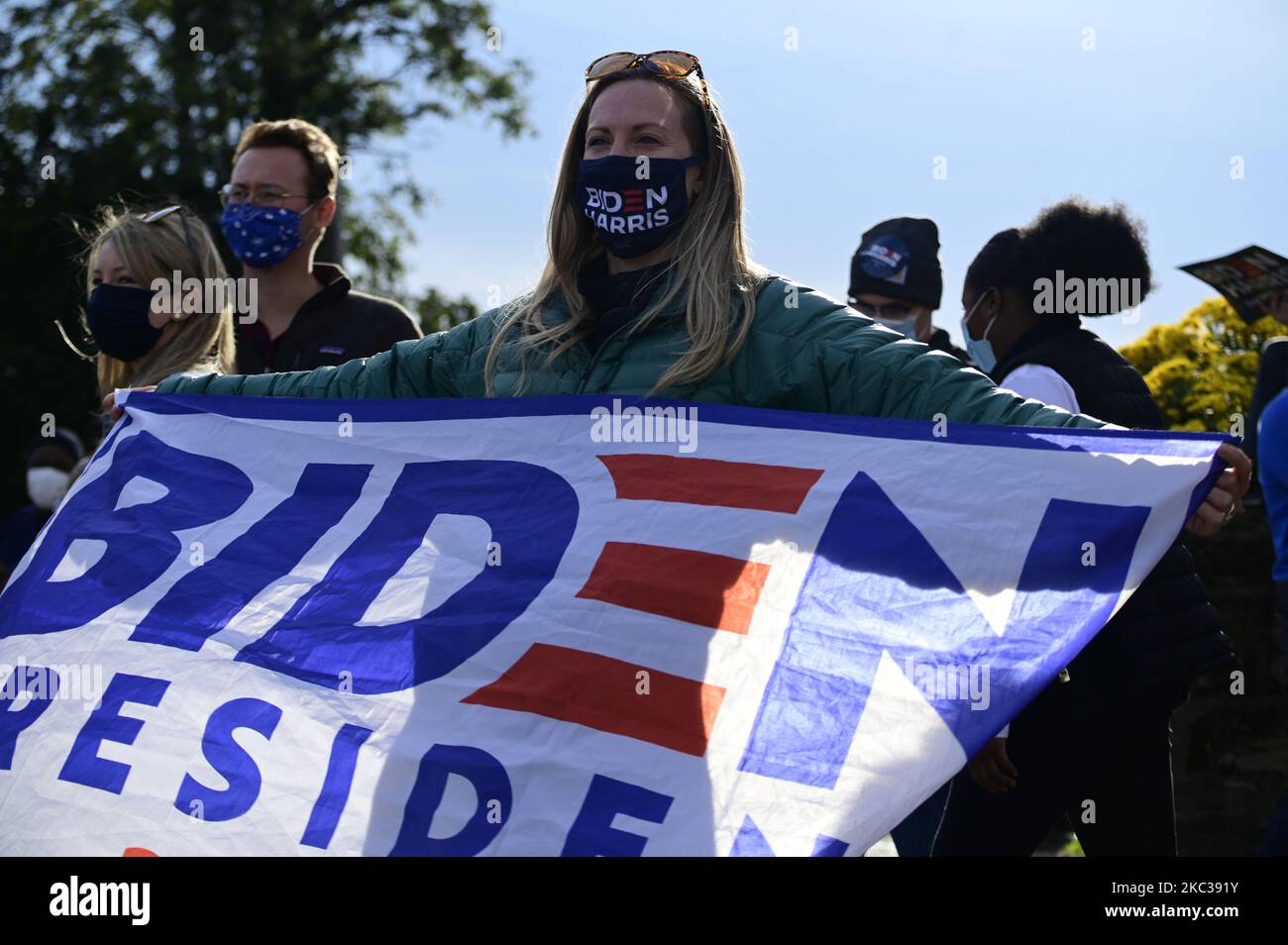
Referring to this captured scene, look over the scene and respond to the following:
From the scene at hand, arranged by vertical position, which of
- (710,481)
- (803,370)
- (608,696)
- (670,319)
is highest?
(670,319)

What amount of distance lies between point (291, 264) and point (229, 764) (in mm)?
2340

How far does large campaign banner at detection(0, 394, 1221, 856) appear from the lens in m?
2.63

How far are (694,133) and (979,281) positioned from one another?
40.2 inches

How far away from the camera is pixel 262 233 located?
476cm

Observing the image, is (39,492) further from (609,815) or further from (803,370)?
(609,815)

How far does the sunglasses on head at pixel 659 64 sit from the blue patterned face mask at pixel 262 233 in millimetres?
1741

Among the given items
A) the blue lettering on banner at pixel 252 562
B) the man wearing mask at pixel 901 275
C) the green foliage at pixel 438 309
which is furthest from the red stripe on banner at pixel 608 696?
the green foliage at pixel 438 309

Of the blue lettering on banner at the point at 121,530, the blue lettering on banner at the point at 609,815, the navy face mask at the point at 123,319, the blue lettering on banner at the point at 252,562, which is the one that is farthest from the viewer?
the navy face mask at the point at 123,319

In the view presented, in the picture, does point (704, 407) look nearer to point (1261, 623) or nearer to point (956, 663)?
point (956, 663)

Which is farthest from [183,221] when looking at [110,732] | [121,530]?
[110,732]

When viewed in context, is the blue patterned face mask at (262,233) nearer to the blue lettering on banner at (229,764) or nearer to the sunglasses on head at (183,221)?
the sunglasses on head at (183,221)

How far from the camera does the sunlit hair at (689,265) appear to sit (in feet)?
10.0

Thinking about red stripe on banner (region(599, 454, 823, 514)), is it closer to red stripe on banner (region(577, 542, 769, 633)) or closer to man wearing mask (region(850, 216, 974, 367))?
red stripe on banner (region(577, 542, 769, 633))
